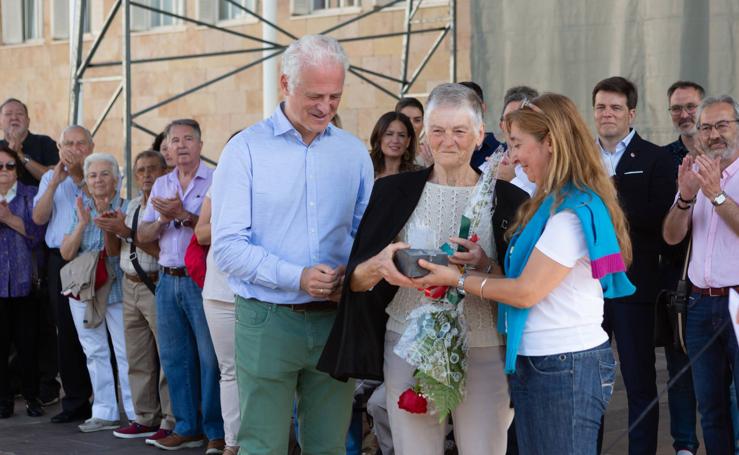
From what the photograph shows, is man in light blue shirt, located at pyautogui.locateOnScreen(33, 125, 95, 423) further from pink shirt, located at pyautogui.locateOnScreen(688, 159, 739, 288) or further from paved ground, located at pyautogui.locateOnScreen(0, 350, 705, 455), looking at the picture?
pink shirt, located at pyautogui.locateOnScreen(688, 159, 739, 288)

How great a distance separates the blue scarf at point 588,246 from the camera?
359 centimetres

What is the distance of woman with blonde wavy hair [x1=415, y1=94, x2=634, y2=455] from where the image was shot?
3617mm

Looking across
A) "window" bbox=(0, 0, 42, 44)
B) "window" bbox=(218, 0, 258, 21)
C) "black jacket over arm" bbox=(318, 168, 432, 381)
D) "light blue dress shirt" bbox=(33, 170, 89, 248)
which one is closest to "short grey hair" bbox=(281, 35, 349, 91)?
"black jacket over arm" bbox=(318, 168, 432, 381)

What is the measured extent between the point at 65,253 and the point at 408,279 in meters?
4.56

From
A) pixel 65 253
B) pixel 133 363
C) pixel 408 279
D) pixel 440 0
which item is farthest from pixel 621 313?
pixel 440 0

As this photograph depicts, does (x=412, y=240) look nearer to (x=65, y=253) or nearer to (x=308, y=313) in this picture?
(x=308, y=313)

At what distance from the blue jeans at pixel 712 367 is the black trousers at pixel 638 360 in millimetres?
465

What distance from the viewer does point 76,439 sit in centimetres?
741

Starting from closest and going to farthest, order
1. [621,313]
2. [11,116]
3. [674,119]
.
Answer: [621,313], [674,119], [11,116]

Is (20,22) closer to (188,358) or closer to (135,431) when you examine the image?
(135,431)

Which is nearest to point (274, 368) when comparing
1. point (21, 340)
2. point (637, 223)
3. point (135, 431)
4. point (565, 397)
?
point (565, 397)

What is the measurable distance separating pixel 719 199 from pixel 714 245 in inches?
11.2

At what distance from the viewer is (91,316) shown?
768 centimetres

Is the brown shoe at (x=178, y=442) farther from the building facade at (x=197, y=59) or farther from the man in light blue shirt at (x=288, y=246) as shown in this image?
the building facade at (x=197, y=59)
